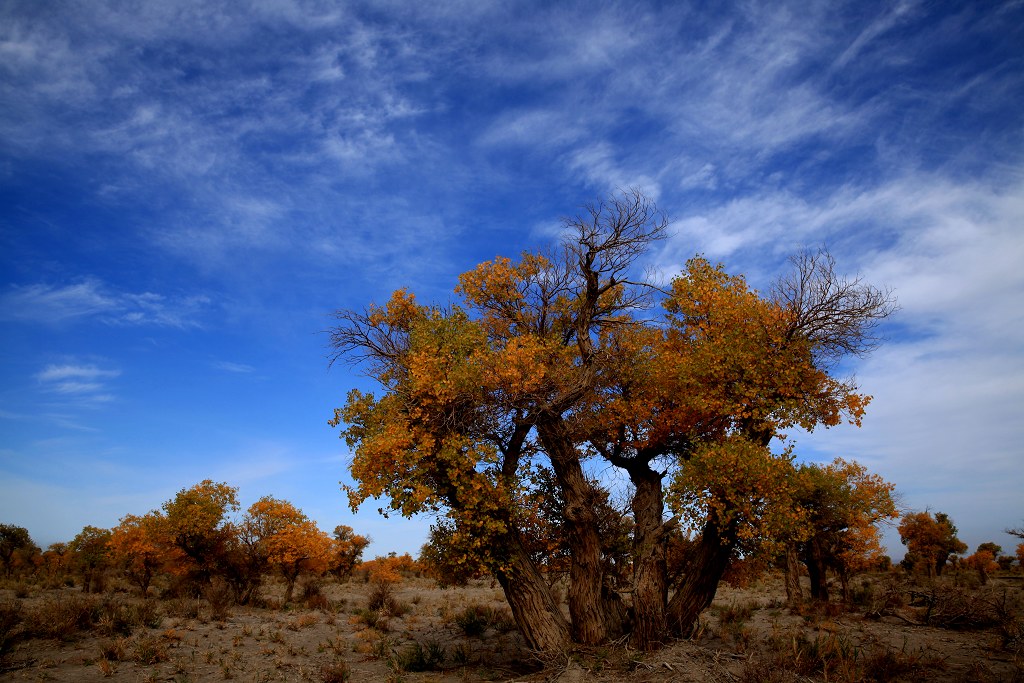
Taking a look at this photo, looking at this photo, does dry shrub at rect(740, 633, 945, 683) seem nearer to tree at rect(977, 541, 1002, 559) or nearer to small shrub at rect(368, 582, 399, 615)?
small shrub at rect(368, 582, 399, 615)

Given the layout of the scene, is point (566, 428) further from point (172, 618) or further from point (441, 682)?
point (172, 618)

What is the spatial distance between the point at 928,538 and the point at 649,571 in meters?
38.2

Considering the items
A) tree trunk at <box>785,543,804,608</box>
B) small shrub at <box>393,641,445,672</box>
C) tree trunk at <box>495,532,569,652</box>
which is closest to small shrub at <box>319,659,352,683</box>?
small shrub at <box>393,641,445,672</box>

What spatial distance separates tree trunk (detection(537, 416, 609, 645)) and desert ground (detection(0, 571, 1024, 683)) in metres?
1.00

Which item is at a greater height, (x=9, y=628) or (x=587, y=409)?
(x=587, y=409)

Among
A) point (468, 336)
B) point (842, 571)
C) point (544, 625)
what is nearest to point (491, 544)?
point (544, 625)

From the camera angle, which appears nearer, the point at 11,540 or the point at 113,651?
the point at 113,651

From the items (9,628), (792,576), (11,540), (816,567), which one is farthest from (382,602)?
(11,540)

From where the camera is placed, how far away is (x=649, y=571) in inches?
646

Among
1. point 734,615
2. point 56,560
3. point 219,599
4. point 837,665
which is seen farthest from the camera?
point 56,560

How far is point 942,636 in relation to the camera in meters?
17.3

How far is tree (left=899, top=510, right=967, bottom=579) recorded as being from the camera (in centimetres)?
4238

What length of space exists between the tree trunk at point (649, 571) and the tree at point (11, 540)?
44123 millimetres

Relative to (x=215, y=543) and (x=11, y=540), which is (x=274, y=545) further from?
(x=11, y=540)
